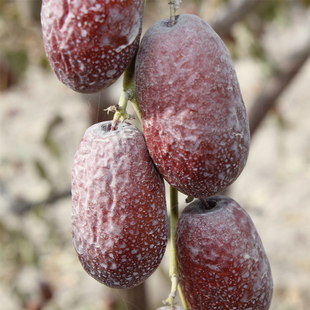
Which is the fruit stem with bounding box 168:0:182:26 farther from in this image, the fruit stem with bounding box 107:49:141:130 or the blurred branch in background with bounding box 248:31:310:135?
the blurred branch in background with bounding box 248:31:310:135

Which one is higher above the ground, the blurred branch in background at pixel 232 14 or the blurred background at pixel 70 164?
the blurred branch in background at pixel 232 14

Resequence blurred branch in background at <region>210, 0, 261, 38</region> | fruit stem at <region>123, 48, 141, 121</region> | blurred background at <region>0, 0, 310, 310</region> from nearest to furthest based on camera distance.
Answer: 1. fruit stem at <region>123, 48, 141, 121</region>
2. blurred branch in background at <region>210, 0, 261, 38</region>
3. blurred background at <region>0, 0, 310, 310</region>

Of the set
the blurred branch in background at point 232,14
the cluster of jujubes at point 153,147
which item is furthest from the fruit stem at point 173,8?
the blurred branch in background at point 232,14

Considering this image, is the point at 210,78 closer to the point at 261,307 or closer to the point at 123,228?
the point at 123,228

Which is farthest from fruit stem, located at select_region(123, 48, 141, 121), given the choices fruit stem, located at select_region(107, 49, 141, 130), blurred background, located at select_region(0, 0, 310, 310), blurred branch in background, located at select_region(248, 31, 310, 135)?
blurred branch in background, located at select_region(248, 31, 310, 135)

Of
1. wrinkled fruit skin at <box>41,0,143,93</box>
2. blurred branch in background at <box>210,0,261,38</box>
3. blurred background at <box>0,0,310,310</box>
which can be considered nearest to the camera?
wrinkled fruit skin at <box>41,0,143,93</box>

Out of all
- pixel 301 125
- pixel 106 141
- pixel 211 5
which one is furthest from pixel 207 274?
pixel 301 125

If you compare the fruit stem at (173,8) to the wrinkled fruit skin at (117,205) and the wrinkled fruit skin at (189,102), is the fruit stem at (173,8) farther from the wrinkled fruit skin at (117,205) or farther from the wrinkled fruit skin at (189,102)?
the wrinkled fruit skin at (117,205)
